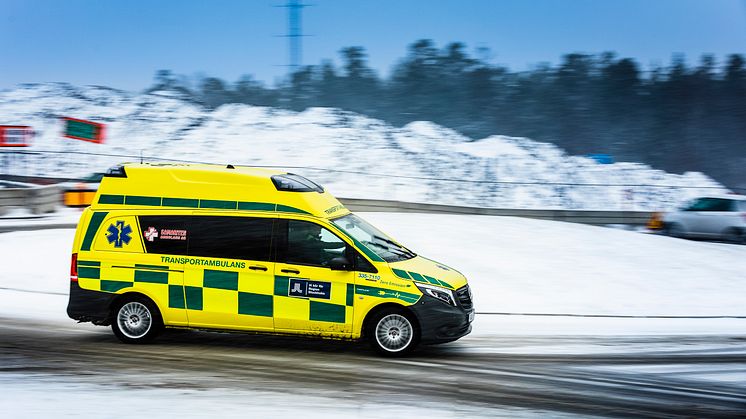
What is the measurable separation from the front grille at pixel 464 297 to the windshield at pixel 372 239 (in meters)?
0.78

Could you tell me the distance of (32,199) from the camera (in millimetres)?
24625

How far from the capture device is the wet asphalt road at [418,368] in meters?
7.27

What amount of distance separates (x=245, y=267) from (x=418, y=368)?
7.37 ft

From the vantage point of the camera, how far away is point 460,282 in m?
9.18

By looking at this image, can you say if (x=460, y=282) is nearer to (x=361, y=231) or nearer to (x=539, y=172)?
(x=361, y=231)

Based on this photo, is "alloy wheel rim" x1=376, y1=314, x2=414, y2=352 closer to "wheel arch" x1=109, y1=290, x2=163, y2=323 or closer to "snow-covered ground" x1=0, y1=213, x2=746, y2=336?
"snow-covered ground" x1=0, y1=213, x2=746, y2=336

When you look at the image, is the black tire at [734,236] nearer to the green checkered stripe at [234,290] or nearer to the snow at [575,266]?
the snow at [575,266]

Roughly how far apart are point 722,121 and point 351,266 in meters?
65.9

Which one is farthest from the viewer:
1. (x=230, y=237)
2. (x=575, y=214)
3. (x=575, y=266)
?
(x=575, y=214)

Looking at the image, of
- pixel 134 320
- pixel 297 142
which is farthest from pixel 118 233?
pixel 297 142

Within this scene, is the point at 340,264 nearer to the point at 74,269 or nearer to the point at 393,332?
the point at 393,332

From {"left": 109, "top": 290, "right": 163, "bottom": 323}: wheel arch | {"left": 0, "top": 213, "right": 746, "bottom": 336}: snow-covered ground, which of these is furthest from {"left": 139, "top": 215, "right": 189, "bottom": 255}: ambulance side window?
{"left": 0, "top": 213, "right": 746, "bottom": 336}: snow-covered ground

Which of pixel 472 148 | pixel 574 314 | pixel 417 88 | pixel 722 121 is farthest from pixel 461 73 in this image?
pixel 574 314

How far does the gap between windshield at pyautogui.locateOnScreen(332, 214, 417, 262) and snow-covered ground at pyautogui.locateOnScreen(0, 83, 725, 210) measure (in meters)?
25.3
